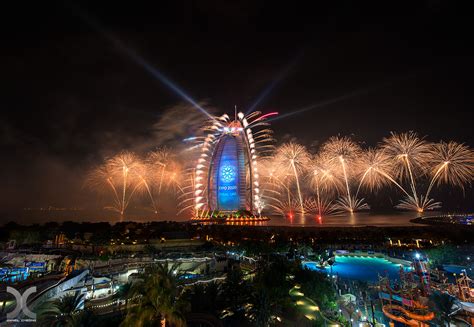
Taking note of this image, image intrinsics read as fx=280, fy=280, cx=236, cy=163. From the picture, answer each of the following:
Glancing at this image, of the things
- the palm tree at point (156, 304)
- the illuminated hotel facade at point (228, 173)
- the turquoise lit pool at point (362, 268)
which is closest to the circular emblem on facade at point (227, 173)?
the illuminated hotel facade at point (228, 173)

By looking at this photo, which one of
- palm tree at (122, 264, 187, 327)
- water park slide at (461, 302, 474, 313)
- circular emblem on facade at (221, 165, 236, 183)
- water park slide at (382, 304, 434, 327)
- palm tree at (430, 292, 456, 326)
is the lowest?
water park slide at (382, 304, 434, 327)

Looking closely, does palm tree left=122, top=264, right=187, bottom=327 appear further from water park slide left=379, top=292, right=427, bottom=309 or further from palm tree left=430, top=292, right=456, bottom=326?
water park slide left=379, top=292, right=427, bottom=309

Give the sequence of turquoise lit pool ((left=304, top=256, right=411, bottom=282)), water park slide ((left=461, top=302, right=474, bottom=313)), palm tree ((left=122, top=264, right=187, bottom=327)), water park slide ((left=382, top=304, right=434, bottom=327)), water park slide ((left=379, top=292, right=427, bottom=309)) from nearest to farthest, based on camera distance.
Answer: palm tree ((left=122, top=264, right=187, bottom=327)) → water park slide ((left=382, top=304, right=434, bottom=327)) → water park slide ((left=461, top=302, right=474, bottom=313)) → water park slide ((left=379, top=292, right=427, bottom=309)) → turquoise lit pool ((left=304, top=256, right=411, bottom=282))

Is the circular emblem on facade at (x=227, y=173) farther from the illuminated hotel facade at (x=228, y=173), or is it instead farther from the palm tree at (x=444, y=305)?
the palm tree at (x=444, y=305)
